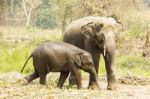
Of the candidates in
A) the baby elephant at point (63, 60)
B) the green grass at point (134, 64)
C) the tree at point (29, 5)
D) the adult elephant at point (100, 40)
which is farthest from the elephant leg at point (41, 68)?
the tree at point (29, 5)

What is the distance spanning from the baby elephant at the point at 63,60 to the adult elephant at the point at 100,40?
0.38m

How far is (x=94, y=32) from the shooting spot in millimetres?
13164

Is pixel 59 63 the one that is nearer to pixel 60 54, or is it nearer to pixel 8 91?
pixel 60 54

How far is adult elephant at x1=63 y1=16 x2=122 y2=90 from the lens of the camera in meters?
12.6

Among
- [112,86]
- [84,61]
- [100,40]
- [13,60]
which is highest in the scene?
[100,40]

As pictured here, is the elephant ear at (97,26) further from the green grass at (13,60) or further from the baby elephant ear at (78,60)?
the green grass at (13,60)

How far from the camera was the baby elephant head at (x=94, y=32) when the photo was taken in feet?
42.2

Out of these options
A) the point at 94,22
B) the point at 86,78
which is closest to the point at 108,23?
the point at 94,22

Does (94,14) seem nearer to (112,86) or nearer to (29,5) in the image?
(112,86)

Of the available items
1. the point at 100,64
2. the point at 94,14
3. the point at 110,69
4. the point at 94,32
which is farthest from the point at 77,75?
the point at 94,14

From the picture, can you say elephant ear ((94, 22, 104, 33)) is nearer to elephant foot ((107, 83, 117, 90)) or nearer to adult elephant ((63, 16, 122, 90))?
adult elephant ((63, 16, 122, 90))

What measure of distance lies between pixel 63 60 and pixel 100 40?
1011mm

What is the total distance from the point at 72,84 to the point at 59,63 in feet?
5.18

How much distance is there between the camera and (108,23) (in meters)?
12.9
